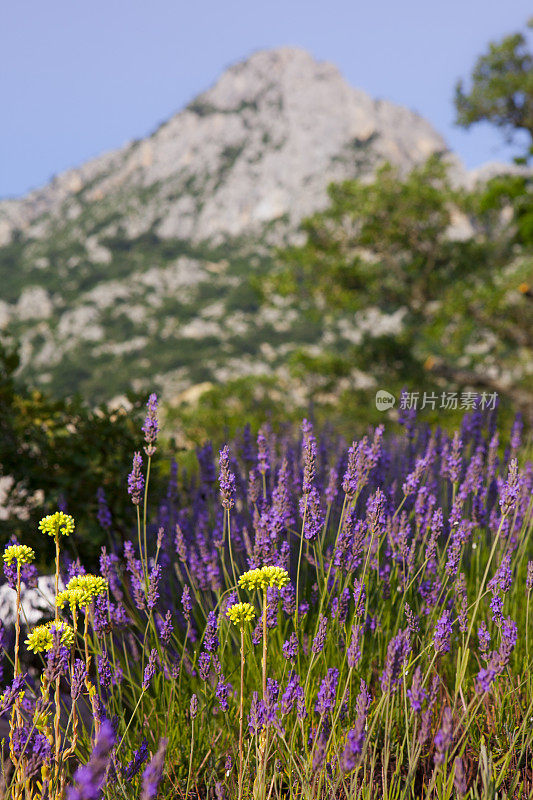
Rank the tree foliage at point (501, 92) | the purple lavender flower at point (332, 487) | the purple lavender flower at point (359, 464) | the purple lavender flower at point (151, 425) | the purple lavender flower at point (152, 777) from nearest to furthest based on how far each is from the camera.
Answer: the purple lavender flower at point (152, 777)
the purple lavender flower at point (359, 464)
the purple lavender flower at point (151, 425)
the purple lavender flower at point (332, 487)
the tree foliage at point (501, 92)

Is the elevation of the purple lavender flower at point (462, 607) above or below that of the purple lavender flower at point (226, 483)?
below

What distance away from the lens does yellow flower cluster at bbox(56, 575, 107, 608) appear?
5.50 feet

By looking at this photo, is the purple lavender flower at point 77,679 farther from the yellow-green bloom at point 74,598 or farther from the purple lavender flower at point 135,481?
the purple lavender flower at point 135,481

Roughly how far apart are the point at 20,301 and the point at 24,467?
111m

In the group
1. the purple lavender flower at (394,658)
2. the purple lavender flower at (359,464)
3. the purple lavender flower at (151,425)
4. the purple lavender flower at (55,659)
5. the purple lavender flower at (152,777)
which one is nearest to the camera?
the purple lavender flower at (152,777)

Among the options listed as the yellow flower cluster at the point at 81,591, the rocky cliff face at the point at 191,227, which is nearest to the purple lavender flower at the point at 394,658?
the yellow flower cluster at the point at 81,591

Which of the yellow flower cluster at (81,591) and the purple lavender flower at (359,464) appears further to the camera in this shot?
the purple lavender flower at (359,464)

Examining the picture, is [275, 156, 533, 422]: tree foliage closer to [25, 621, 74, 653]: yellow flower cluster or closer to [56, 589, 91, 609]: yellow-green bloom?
[56, 589, 91, 609]: yellow-green bloom

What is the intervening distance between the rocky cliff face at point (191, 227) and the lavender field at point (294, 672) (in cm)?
7235

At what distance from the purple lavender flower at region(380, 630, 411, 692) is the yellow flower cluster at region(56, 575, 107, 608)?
83cm

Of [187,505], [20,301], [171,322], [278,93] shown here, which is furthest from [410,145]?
[187,505]

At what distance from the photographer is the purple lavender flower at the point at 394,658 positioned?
152cm

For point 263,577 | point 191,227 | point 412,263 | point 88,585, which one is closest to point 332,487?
point 263,577

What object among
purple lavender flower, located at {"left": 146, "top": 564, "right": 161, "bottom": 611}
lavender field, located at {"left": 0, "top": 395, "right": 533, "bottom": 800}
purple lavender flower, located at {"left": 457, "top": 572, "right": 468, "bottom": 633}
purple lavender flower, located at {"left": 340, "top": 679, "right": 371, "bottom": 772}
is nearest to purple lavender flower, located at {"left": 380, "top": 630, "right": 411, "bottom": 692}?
lavender field, located at {"left": 0, "top": 395, "right": 533, "bottom": 800}
